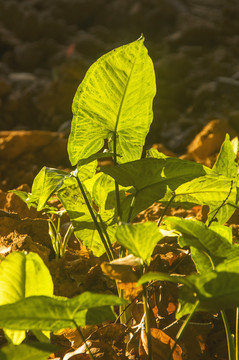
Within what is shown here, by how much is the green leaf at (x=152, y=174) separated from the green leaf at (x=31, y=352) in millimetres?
288

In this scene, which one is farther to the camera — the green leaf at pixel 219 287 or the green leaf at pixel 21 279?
the green leaf at pixel 21 279

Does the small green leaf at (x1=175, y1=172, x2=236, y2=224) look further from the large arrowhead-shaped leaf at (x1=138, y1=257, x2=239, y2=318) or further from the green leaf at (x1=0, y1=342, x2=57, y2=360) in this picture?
the green leaf at (x1=0, y1=342, x2=57, y2=360)

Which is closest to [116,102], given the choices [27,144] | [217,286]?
[217,286]

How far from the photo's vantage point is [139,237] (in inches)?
22.7

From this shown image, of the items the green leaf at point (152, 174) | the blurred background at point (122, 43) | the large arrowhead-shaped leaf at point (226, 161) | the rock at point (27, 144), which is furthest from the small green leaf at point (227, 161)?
the blurred background at point (122, 43)

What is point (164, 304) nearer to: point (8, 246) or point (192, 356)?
point (192, 356)

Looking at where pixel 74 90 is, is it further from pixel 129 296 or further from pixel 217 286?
pixel 217 286

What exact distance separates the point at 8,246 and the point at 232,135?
1.95m

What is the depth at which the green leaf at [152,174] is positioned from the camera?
706 mm

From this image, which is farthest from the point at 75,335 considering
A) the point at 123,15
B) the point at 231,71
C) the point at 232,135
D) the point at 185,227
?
the point at 123,15

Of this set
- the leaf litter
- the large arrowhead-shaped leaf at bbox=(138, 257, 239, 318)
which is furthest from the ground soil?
the large arrowhead-shaped leaf at bbox=(138, 257, 239, 318)

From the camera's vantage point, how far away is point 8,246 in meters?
1.01

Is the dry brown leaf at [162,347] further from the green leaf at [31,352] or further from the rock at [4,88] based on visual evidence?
the rock at [4,88]

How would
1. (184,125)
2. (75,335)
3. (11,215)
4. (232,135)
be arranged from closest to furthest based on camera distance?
(75,335), (11,215), (232,135), (184,125)
